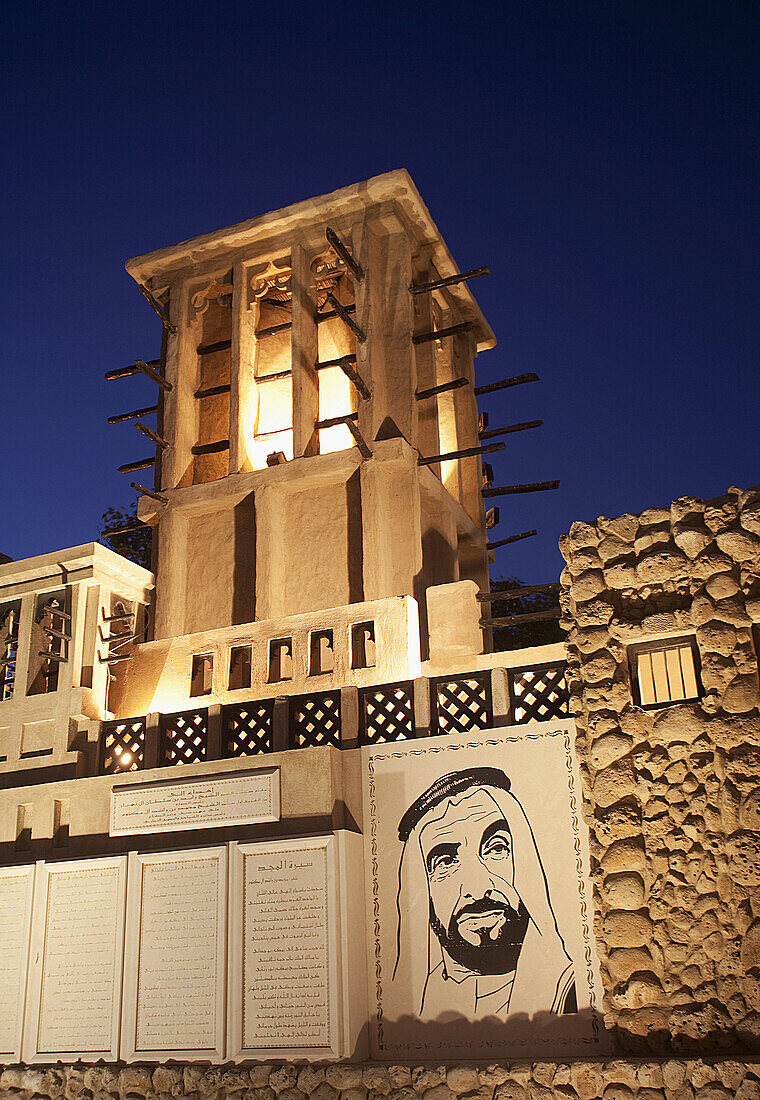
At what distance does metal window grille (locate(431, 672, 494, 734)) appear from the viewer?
9.55 meters

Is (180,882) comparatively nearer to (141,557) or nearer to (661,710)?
(661,710)

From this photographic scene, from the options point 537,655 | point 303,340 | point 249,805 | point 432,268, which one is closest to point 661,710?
point 537,655

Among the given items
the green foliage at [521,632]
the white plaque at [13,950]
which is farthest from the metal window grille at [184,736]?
the green foliage at [521,632]

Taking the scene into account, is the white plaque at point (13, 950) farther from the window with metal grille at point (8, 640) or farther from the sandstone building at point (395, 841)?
the window with metal grille at point (8, 640)

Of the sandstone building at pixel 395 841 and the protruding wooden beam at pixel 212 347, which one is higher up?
the protruding wooden beam at pixel 212 347

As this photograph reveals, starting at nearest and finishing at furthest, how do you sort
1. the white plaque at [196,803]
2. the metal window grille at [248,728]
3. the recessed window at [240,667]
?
the white plaque at [196,803] < the metal window grille at [248,728] < the recessed window at [240,667]

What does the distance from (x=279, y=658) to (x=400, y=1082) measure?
207 inches

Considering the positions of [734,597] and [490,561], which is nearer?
[734,597]

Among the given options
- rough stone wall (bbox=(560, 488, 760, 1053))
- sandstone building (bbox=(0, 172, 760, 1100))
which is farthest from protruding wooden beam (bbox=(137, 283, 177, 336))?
rough stone wall (bbox=(560, 488, 760, 1053))

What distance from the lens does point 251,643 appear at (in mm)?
12500

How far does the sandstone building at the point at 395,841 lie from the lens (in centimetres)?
802

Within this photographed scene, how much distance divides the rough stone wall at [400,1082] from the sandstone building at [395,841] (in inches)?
0.8

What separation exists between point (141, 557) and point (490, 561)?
375 inches

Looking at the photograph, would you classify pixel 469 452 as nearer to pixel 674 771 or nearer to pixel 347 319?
pixel 347 319
